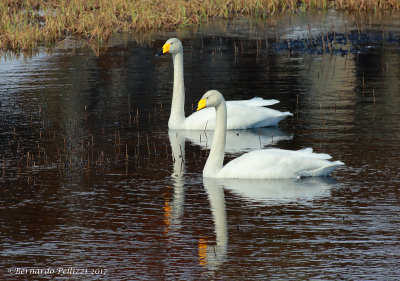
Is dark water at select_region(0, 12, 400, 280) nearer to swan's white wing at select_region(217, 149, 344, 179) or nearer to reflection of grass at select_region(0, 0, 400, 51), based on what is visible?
swan's white wing at select_region(217, 149, 344, 179)

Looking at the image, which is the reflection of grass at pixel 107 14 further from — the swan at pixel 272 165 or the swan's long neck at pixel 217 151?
the swan at pixel 272 165

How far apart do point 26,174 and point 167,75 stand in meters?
9.06

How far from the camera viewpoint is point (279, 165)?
10625 millimetres

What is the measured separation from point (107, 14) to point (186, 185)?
16857 mm

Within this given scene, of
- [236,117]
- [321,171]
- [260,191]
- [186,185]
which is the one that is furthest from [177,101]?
[260,191]

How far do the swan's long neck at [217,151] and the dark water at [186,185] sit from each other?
0.21 meters

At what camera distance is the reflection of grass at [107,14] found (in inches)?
990

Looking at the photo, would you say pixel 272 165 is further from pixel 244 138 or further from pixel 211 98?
pixel 244 138

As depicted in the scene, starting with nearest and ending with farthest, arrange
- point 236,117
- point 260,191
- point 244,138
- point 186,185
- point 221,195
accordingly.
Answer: point 221,195 → point 260,191 → point 186,185 → point 244,138 → point 236,117

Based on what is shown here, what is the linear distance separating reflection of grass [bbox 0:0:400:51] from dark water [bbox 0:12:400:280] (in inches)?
186

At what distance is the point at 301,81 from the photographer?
60.4 ft

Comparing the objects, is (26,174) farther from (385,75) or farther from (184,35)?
(184,35)

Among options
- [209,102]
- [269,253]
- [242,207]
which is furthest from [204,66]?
[269,253]

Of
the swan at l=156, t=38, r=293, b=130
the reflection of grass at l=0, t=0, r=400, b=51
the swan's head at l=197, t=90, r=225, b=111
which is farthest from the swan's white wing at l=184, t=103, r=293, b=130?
the reflection of grass at l=0, t=0, r=400, b=51
